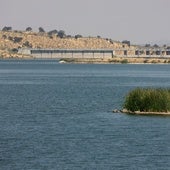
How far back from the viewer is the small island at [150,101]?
66500 millimetres

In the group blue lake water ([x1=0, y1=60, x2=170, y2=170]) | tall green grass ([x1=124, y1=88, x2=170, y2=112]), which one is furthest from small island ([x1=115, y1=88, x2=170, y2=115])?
blue lake water ([x1=0, y1=60, x2=170, y2=170])

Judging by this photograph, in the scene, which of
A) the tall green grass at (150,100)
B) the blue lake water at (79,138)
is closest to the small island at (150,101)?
the tall green grass at (150,100)

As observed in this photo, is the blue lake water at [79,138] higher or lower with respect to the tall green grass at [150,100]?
lower

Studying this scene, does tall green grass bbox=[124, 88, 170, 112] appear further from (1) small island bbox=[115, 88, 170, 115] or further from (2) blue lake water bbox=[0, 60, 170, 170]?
(2) blue lake water bbox=[0, 60, 170, 170]

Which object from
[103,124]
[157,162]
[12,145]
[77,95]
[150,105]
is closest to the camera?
[157,162]

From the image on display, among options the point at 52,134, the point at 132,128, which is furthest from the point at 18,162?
the point at 132,128

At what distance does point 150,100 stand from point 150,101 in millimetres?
101

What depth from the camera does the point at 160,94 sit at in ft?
218

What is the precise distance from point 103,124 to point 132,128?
3.34m

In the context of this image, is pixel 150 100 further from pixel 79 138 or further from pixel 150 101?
pixel 79 138

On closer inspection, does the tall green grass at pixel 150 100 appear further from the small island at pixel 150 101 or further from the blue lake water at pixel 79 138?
the blue lake water at pixel 79 138

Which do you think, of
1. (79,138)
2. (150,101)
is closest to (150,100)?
(150,101)

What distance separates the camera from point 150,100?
2645 inches

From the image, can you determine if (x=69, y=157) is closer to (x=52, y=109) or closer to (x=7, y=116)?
(x=7, y=116)
